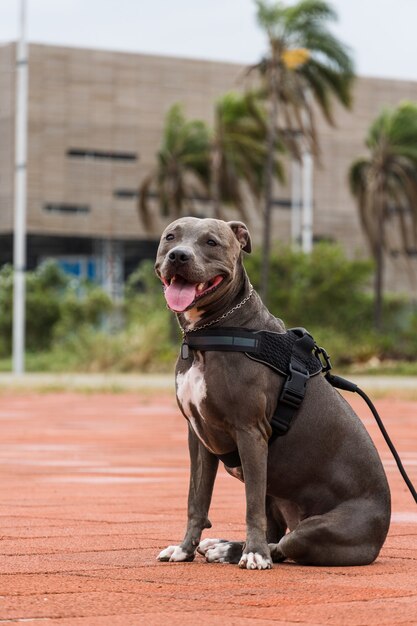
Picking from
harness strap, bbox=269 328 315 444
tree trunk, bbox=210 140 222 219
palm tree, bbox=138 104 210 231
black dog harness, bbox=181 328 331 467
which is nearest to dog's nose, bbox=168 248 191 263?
black dog harness, bbox=181 328 331 467

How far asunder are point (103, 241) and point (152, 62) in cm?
817

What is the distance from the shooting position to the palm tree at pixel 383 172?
4081cm

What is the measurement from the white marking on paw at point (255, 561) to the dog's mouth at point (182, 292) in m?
0.94

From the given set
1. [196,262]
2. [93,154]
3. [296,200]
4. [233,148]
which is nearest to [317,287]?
[233,148]

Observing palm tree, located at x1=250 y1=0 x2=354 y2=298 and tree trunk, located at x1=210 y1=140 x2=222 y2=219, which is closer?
palm tree, located at x1=250 y1=0 x2=354 y2=298

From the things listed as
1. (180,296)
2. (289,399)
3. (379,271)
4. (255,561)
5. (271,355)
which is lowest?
(379,271)

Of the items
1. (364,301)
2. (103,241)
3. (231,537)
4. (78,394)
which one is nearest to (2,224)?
(103,241)

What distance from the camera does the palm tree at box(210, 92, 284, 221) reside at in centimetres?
4031

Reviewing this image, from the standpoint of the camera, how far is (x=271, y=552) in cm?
538

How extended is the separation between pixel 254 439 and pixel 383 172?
1445 inches

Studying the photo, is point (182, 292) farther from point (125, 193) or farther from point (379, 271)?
point (125, 193)

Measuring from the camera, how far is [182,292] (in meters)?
5.09

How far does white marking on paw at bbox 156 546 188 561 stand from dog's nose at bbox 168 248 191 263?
117 centimetres

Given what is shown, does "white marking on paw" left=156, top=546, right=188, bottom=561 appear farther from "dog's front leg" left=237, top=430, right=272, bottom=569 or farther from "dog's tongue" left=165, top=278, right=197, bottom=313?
"dog's tongue" left=165, top=278, right=197, bottom=313
